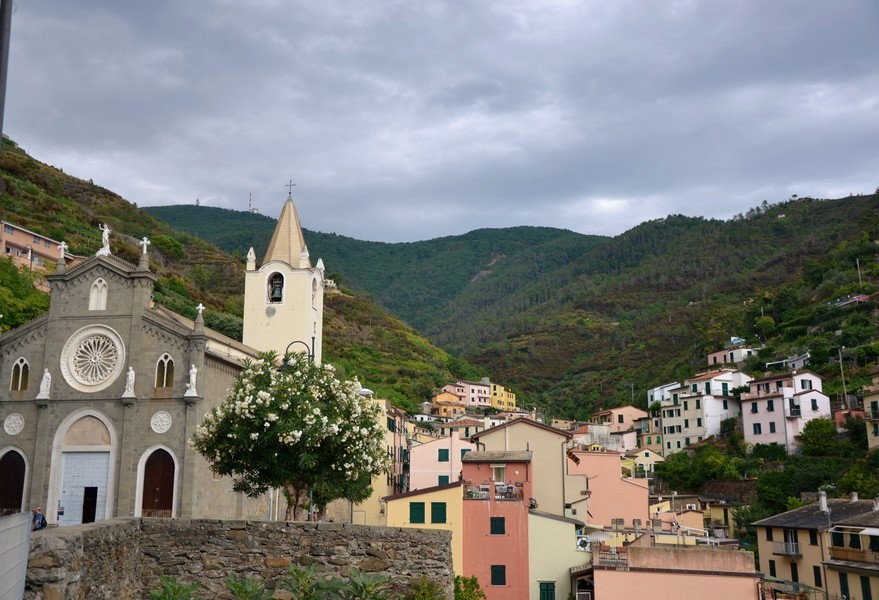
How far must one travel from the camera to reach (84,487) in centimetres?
3641

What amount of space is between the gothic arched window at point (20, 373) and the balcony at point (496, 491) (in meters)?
20.6

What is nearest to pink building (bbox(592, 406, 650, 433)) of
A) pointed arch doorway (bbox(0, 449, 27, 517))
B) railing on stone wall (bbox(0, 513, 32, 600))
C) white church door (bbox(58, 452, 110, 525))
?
white church door (bbox(58, 452, 110, 525))

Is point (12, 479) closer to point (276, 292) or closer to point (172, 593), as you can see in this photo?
point (276, 292)

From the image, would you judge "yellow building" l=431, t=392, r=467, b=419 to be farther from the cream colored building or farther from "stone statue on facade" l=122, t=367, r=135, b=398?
"stone statue on facade" l=122, t=367, r=135, b=398

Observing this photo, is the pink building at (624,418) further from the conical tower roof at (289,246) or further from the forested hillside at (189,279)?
the conical tower roof at (289,246)

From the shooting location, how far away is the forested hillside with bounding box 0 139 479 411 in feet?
284

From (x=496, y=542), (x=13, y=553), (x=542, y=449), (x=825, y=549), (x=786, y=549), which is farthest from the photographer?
(x=786, y=549)

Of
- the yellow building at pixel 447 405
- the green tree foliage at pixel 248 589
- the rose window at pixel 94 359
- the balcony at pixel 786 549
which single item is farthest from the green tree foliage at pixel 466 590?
the yellow building at pixel 447 405

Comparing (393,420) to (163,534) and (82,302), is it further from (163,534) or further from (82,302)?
(163,534)

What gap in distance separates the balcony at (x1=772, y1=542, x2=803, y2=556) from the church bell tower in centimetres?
2940

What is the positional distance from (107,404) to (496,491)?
58.7 ft

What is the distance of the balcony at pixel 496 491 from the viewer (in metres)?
36.3

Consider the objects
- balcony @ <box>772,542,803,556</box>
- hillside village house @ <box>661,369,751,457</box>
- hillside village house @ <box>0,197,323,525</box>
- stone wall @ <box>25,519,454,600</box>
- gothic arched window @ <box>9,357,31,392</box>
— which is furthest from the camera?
hillside village house @ <box>661,369,751,457</box>

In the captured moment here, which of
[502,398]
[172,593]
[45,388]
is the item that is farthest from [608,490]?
[502,398]
